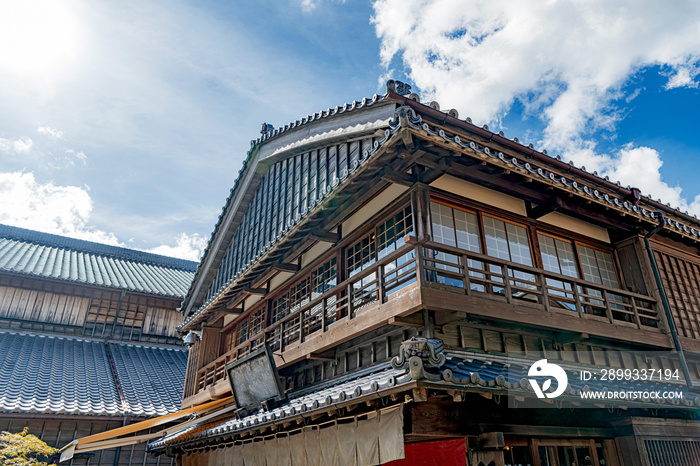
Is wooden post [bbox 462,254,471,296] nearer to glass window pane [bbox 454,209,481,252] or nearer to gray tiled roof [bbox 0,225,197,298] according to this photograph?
glass window pane [bbox 454,209,481,252]

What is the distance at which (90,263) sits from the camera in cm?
2769

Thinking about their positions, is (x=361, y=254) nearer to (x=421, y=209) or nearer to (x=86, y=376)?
(x=421, y=209)

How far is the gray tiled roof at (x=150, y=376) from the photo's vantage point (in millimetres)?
17473

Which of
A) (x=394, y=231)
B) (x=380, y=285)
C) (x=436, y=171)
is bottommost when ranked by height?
(x=380, y=285)

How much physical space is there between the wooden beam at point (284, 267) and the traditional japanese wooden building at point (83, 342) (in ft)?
28.1

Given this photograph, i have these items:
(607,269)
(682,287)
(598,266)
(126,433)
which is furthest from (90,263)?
(682,287)

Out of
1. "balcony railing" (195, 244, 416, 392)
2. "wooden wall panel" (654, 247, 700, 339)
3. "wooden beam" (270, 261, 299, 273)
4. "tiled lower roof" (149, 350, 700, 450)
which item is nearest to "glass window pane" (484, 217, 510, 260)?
"balcony railing" (195, 244, 416, 392)

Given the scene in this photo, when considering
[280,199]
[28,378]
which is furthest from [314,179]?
[28,378]

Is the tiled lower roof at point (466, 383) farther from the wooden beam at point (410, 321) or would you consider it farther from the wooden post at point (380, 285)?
the wooden post at point (380, 285)

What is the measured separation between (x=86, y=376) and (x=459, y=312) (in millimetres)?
17206

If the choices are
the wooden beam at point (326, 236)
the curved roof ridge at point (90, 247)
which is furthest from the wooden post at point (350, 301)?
the curved roof ridge at point (90, 247)

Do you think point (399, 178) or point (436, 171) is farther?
point (399, 178)

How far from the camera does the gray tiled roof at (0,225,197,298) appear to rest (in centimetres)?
2348

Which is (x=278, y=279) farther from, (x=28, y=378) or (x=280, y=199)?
(x=28, y=378)
